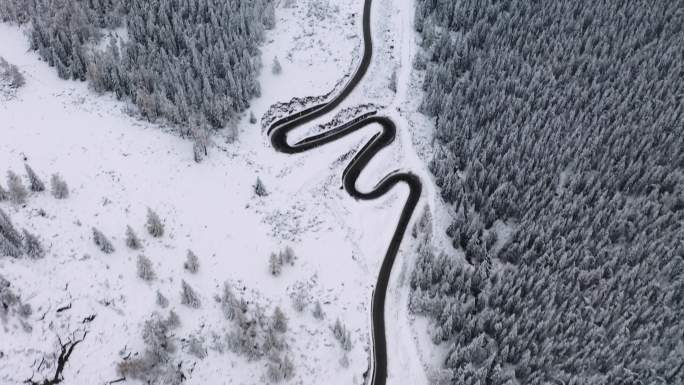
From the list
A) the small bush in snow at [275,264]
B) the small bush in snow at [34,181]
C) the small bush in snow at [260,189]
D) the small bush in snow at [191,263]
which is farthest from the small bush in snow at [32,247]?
the small bush in snow at [260,189]

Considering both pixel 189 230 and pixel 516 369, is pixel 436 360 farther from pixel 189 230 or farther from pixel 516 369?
pixel 189 230

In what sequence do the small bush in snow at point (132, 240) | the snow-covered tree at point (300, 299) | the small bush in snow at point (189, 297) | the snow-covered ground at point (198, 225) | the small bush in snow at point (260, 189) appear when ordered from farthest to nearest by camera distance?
the small bush in snow at point (260, 189) → the small bush in snow at point (132, 240) → the snow-covered tree at point (300, 299) → the small bush in snow at point (189, 297) → the snow-covered ground at point (198, 225)

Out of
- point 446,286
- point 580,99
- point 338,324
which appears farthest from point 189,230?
point 580,99

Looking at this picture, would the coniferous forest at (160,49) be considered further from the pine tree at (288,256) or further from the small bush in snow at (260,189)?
the pine tree at (288,256)

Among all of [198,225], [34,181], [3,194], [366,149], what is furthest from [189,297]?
[366,149]

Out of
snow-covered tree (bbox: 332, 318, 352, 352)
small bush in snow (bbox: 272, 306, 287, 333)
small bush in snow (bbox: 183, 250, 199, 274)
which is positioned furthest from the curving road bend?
small bush in snow (bbox: 183, 250, 199, 274)

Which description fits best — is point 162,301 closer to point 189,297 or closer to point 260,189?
point 189,297
